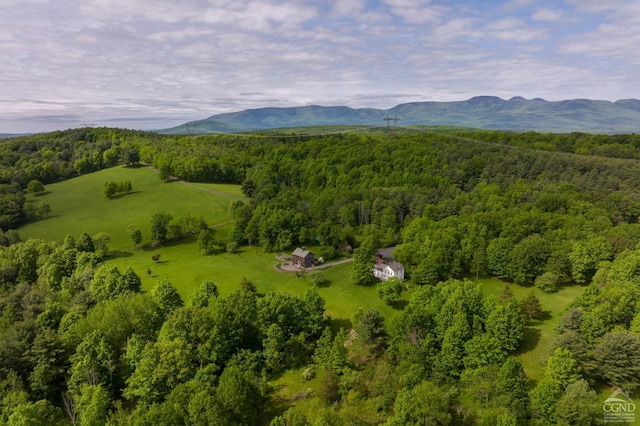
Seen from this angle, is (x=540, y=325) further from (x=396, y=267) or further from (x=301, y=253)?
(x=301, y=253)

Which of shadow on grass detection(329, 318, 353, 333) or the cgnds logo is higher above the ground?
shadow on grass detection(329, 318, 353, 333)

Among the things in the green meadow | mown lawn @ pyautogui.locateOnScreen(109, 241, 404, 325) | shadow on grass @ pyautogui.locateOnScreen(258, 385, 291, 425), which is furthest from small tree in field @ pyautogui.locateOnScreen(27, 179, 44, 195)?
shadow on grass @ pyautogui.locateOnScreen(258, 385, 291, 425)

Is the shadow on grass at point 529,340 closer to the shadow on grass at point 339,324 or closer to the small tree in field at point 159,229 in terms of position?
the shadow on grass at point 339,324

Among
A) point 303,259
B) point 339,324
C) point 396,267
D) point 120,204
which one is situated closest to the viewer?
point 339,324

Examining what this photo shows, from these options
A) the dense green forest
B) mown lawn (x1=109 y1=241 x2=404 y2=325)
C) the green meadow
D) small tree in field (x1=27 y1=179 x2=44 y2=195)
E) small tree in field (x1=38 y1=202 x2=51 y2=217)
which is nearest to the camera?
the dense green forest

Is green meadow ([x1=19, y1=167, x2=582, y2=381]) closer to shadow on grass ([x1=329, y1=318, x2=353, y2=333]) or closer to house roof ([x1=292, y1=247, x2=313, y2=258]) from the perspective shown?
shadow on grass ([x1=329, y1=318, x2=353, y2=333])

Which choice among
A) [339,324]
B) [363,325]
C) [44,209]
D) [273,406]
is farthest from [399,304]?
[44,209]

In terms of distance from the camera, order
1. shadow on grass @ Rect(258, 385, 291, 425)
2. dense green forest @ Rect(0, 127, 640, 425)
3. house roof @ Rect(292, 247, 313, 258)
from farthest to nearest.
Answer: house roof @ Rect(292, 247, 313, 258), shadow on grass @ Rect(258, 385, 291, 425), dense green forest @ Rect(0, 127, 640, 425)

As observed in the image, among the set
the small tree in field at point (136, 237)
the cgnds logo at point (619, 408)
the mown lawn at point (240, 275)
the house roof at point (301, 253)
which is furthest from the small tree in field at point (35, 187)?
the cgnds logo at point (619, 408)
